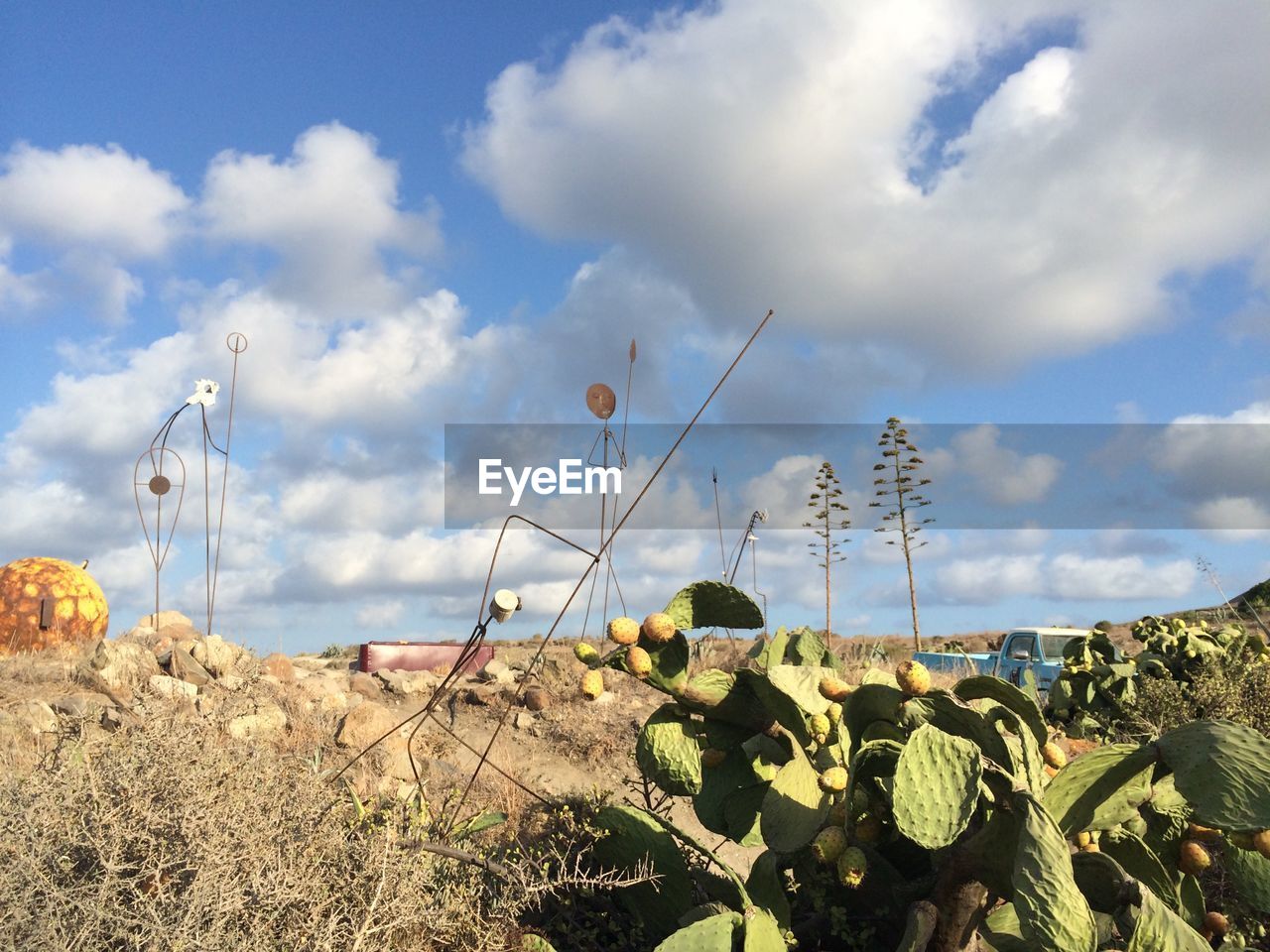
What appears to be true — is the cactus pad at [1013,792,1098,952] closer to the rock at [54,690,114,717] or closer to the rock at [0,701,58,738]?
the rock at [54,690,114,717]

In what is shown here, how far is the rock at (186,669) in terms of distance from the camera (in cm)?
837

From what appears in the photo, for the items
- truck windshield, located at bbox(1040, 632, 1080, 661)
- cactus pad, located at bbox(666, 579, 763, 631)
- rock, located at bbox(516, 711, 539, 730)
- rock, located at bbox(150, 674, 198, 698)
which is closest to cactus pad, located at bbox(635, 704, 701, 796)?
cactus pad, located at bbox(666, 579, 763, 631)

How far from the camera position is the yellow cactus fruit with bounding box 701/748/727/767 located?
263 centimetres

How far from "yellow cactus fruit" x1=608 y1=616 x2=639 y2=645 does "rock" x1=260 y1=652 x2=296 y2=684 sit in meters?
7.66

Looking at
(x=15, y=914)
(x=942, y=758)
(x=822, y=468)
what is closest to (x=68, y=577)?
(x=822, y=468)

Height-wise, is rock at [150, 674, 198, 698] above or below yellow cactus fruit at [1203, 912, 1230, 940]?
above

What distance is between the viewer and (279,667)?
32.0 feet

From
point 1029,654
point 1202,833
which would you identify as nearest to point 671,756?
point 1202,833

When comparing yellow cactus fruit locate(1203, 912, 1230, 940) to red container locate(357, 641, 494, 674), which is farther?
red container locate(357, 641, 494, 674)

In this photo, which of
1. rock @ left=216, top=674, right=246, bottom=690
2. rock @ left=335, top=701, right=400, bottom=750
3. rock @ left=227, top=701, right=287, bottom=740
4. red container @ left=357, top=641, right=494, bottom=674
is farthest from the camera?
red container @ left=357, top=641, right=494, bottom=674

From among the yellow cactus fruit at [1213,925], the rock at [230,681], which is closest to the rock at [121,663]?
the rock at [230,681]

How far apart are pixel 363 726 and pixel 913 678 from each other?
232 inches

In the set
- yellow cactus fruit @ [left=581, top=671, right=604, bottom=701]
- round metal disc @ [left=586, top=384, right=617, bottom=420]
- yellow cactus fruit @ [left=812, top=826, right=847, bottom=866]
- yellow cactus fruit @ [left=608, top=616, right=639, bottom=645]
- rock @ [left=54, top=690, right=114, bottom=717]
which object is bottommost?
rock @ [left=54, top=690, right=114, bottom=717]

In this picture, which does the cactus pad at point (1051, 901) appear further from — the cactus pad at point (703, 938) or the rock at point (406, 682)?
→ the rock at point (406, 682)
